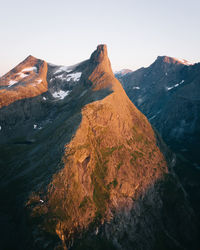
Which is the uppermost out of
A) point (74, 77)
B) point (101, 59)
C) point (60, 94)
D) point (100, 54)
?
point (100, 54)

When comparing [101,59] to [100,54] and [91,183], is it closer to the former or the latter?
[100,54]

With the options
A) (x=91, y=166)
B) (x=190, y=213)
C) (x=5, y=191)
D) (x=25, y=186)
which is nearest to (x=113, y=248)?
(x=91, y=166)

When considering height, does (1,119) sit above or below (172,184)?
above

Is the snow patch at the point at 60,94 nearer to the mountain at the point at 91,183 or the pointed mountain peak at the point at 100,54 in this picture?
the mountain at the point at 91,183

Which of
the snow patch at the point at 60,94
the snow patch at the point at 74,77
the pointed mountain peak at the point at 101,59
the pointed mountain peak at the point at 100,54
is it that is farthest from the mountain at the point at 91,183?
the snow patch at the point at 74,77

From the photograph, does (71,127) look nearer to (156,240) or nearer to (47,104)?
(156,240)

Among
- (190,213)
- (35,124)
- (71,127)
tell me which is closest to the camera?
(71,127)

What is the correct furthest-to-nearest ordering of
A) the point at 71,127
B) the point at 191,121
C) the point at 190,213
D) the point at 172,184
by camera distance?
the point at 191,121
the point at 172,184
the point at 190,213
the point at 71,127

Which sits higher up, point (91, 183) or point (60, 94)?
point (60, 94)

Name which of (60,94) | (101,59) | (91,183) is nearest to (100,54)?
(101,59)
